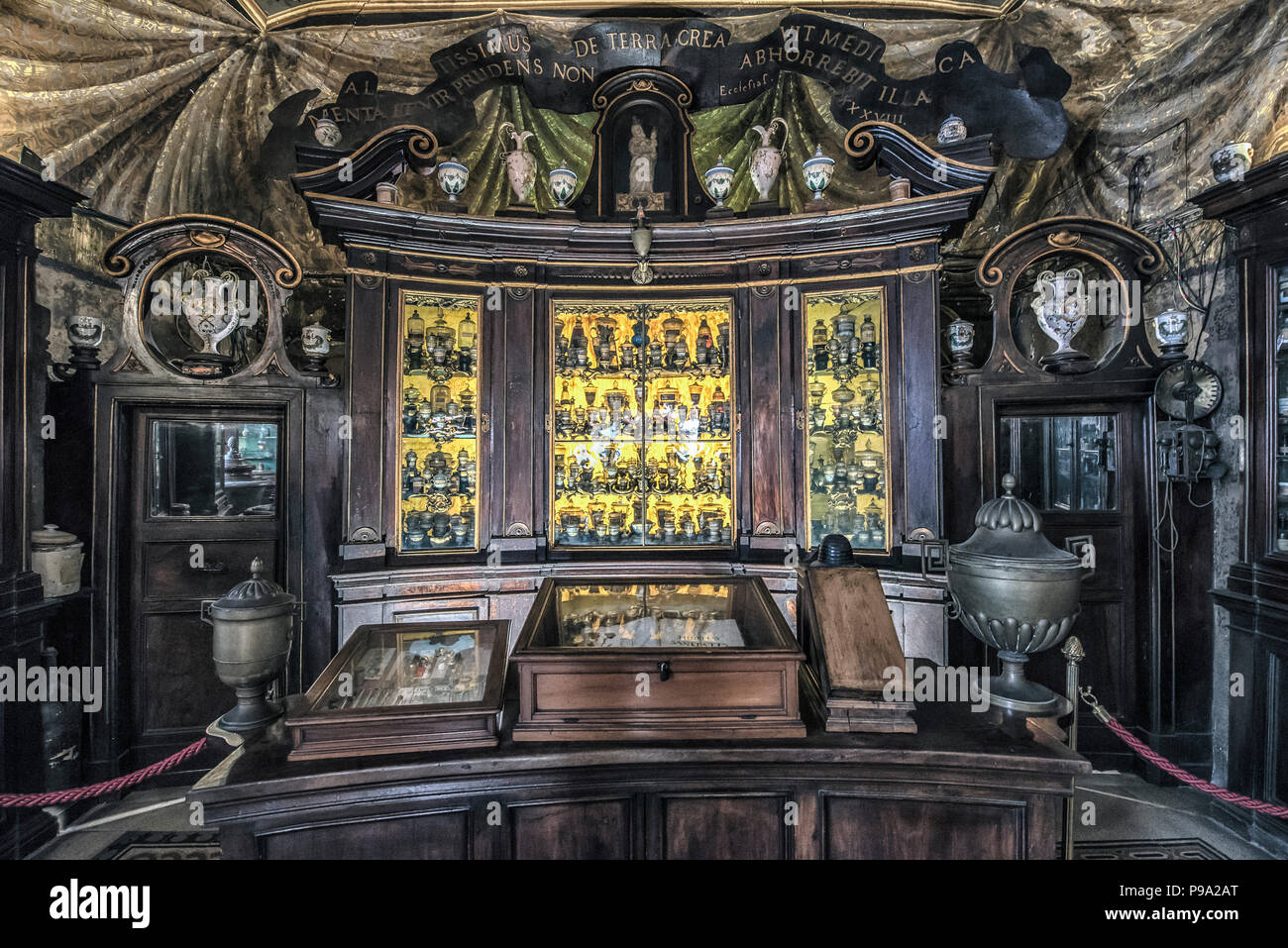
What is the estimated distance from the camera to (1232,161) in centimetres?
359

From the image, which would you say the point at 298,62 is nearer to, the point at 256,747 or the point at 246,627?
the point at 246,627

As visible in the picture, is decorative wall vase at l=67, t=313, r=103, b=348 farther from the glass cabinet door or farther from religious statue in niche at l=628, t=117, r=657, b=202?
the glass cabinet door

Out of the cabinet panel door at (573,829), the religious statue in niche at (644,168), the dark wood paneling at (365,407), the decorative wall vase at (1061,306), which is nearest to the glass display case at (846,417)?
the decorative wall vase at (1061,306)

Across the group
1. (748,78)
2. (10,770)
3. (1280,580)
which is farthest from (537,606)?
(748,78)

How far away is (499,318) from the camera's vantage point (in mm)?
4875

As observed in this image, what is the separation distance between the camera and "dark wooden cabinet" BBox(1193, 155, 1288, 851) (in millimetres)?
3463

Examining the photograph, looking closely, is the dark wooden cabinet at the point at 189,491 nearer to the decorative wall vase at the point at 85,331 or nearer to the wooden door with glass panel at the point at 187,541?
the wooden door with glass panel at the point at 187,541

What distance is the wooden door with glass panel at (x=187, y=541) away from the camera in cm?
441

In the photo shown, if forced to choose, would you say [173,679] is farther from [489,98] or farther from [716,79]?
[716,79]

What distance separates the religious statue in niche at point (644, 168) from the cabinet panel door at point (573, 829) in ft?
14.7

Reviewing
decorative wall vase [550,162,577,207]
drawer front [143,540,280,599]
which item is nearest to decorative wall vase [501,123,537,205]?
decorative wall vase [550,162,577,207]

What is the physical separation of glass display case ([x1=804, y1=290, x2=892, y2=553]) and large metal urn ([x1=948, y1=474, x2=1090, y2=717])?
225 centimetres

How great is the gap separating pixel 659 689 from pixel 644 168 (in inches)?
171

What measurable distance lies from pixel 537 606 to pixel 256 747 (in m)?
1.13
